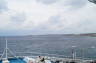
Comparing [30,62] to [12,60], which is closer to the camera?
A: [30,62]

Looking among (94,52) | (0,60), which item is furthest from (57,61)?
(94,52)

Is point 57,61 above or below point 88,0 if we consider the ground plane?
below

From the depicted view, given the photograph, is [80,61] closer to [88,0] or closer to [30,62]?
[88,0]

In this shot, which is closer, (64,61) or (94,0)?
(94,0)

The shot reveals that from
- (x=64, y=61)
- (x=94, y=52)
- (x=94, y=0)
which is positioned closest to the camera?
(x=94, y=0)

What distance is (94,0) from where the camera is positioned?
29578 millimetres

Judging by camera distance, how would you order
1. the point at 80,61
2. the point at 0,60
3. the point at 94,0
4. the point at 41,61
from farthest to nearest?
the point at 80,61
the point at 94,0
the point at 0,60
the point at 41,61

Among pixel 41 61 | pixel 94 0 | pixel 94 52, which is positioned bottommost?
pixel 94 52

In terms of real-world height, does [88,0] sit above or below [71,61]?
above

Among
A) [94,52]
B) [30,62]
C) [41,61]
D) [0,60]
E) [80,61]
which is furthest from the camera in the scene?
[94,52]

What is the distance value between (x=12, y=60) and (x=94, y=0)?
1336cm

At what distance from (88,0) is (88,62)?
901cm

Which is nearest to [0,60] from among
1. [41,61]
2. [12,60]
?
[12,60]

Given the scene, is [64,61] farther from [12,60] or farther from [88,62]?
[12,60]
